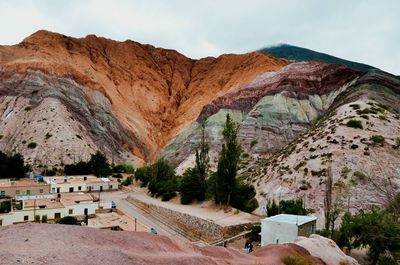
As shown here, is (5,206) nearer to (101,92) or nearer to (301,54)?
(101,92)

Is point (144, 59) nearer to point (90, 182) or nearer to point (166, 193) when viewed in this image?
point (90, 182)

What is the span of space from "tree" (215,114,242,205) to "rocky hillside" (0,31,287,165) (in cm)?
4017

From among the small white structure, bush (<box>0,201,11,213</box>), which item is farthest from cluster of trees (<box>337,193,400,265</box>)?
bush (<box>0,201,11,213</box>)

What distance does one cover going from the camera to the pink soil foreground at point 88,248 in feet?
24.5

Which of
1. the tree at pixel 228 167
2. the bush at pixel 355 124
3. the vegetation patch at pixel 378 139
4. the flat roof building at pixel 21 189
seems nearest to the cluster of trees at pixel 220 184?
the tree at pixel 228 167

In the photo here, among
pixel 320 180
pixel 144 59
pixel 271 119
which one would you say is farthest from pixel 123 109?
pixel 320 180

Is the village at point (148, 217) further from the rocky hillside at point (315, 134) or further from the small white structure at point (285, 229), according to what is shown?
the rocky hillside at point (315, 134)

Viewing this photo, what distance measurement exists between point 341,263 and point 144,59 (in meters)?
114

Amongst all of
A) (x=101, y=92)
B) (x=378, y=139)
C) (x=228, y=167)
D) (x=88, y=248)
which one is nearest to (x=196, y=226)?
(x=228, y=167)

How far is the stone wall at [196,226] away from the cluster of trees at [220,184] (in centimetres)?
340

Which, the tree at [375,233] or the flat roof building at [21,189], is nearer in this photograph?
the tree at [375,233]

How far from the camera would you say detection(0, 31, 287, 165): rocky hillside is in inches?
2729

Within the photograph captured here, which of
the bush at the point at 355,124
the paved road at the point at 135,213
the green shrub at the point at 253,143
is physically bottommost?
the paved road at the point at 135,213

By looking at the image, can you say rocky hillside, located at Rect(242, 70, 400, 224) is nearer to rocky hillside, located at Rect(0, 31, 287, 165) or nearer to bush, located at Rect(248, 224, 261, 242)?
bush, located at Rect(248, 224, 261, 242)
